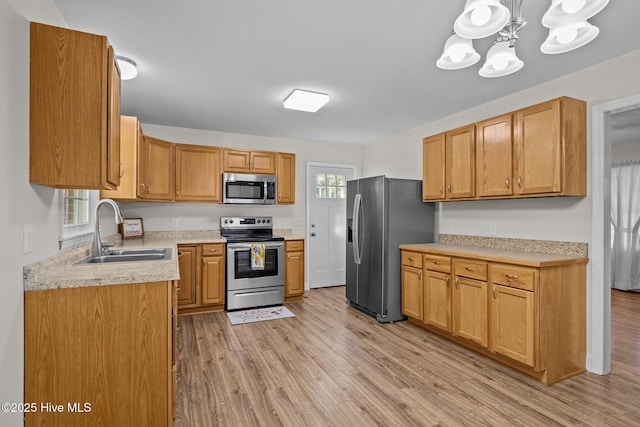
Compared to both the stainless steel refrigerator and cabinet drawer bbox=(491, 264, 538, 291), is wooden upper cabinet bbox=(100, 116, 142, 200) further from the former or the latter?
cabinet drawer bbox=(491, 264, 538, 291)

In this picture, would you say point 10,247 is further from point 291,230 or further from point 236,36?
point 291,230

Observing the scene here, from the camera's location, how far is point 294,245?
4.63 meters

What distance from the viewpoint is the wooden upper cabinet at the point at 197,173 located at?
427cm

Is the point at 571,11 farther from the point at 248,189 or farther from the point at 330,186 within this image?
the point at 330,186

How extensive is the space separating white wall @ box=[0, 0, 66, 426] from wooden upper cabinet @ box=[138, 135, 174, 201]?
2139 millimetres

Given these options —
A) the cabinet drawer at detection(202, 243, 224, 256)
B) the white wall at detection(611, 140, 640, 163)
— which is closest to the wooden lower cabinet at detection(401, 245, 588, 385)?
the cabinet drawer at detection(202, 243, 224, 256)

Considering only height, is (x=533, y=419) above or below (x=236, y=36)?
below

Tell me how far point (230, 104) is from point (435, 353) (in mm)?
3198

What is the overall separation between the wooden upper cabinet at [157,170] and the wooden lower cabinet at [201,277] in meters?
0.69

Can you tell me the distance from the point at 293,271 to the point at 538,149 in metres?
3.14

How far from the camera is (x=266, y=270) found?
4355mm

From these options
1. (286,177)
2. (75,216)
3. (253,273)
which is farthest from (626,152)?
(75,216)

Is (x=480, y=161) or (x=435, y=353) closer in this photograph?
(x=435, y=353)

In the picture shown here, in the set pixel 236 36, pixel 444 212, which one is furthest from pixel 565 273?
pixel 236 36
